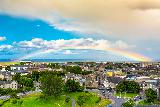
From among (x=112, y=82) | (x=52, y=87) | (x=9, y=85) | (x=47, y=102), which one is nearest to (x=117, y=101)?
(x=52, y=87)

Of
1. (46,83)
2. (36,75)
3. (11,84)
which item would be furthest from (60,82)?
(36,75)

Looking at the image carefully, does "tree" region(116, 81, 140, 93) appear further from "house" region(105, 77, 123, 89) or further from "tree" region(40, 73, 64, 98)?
"tree" region(40, 73, 64, 98)

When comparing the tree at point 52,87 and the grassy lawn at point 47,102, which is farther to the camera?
the tree at point 52,87

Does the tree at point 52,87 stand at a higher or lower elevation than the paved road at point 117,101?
higher

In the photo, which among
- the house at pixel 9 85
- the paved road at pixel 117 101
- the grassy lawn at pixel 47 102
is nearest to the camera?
the paved road at pixel 117 101

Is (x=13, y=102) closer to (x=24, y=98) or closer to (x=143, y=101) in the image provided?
(x=24, y=98)

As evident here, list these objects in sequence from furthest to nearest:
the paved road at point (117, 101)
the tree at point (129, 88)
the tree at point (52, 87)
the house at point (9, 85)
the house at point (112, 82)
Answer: the house at point (112, 82) → the house at point (9, 85) → the tree at point (129, 88) → the tree at point (52, 87) → the paved road at point (117, 101)

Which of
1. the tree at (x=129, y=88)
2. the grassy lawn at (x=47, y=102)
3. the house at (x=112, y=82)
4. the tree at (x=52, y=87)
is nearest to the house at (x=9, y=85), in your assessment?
the grassy lawn at (x=47, y=102)

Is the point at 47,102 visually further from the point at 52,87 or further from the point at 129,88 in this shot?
the point at 129,88

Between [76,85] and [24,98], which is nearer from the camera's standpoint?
[24,98]

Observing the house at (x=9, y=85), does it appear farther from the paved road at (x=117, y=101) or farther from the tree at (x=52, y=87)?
the paved road at (x=117, y=101)

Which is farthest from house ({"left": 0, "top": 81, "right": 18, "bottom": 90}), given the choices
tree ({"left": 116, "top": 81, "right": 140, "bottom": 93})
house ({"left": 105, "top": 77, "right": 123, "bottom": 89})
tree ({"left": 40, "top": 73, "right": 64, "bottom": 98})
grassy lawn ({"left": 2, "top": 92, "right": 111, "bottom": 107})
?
tree ({"left": 116, "top": 81, "right": 140, "bottom": 93})
